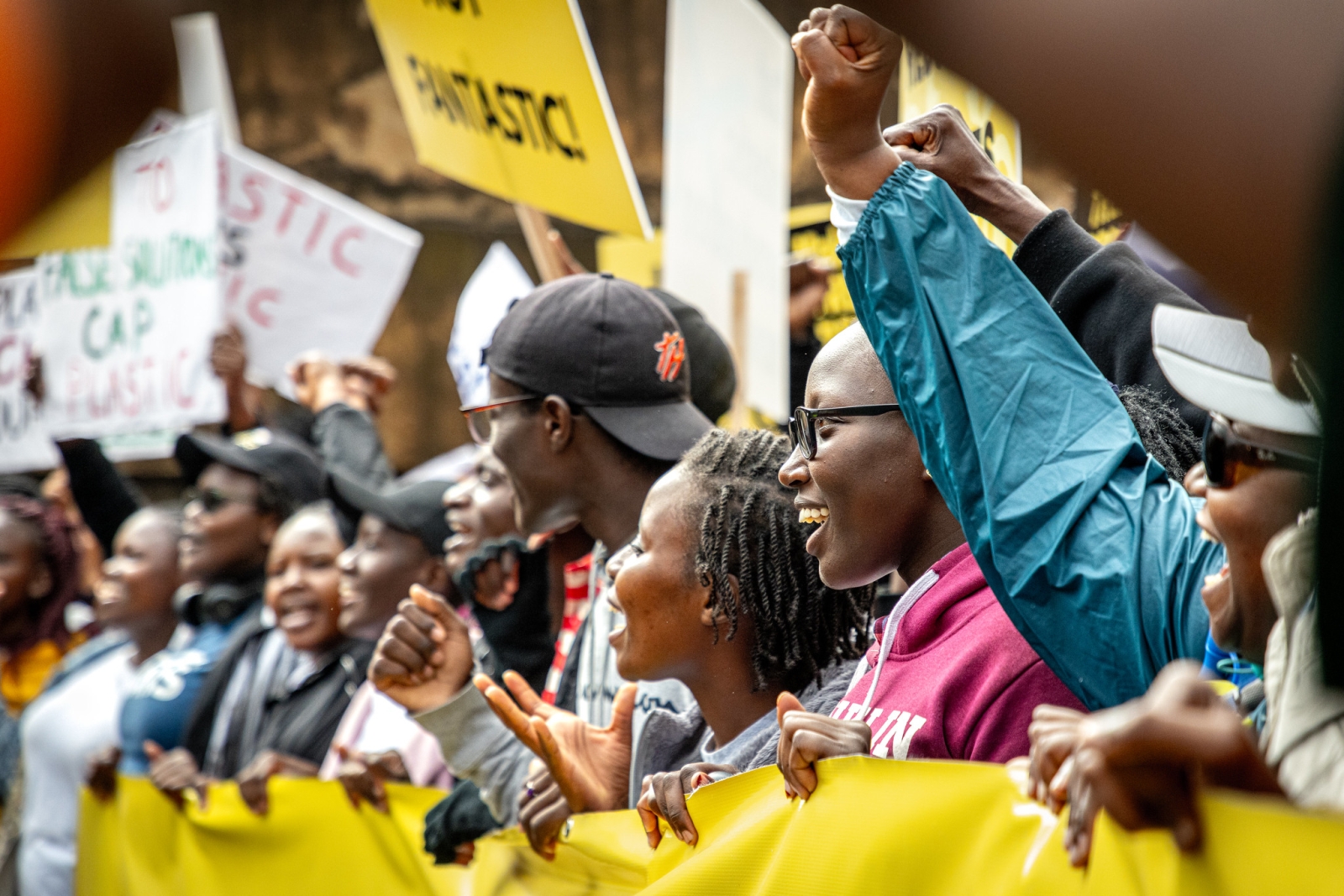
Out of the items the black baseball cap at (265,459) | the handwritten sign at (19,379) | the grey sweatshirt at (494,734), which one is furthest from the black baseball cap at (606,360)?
the handwritten sign at (19,379)

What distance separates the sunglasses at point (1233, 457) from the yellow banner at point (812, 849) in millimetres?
323

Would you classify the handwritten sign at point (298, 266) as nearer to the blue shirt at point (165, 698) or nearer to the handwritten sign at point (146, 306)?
the handwritten sign at point (146, 306)

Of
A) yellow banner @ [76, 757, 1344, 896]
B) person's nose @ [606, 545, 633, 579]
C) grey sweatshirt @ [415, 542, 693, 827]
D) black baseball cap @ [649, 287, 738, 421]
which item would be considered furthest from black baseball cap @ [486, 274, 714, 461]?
yellow banner @ [76, 757, 1344, 896]

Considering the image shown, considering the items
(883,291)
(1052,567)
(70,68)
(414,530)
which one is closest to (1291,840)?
(1052,567)

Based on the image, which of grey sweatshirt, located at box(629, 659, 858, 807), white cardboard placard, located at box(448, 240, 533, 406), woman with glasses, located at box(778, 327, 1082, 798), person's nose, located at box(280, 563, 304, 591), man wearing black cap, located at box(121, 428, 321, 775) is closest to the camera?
woman with glasses, located at box(778, 327, 1082, 798)

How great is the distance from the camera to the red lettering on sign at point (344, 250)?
5.26 m

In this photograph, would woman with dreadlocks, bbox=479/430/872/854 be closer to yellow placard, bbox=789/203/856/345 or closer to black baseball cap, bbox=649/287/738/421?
black baseball cap, bbox=649/287/738/421

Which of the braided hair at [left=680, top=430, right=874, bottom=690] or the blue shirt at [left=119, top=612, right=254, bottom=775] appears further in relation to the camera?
the blue shirt at [left=119, top=612, right=254, bottom=775]

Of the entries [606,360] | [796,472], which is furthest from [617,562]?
[606,360]

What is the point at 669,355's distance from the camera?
3.30 m

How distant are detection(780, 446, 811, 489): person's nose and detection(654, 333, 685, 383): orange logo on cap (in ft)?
3.53

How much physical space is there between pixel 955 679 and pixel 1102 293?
0.82 m

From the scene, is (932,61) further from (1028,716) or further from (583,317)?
(583,317)

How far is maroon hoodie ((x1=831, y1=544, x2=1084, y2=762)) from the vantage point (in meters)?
1.81
